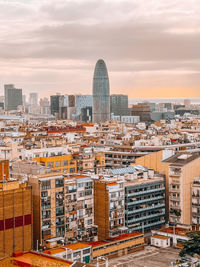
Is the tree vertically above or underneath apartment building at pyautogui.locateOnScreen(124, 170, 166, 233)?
underneath

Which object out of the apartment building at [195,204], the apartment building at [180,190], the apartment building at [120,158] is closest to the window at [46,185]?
the apartment building at [180,190]

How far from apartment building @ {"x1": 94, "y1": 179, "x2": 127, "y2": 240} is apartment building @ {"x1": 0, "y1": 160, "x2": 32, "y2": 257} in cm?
996

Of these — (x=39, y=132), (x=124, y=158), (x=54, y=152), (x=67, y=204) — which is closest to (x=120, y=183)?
(x=67, y=204)

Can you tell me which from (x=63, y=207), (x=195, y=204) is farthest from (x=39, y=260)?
(x=195, y=204)

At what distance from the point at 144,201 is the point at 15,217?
1850cm

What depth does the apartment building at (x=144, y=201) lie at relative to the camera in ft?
195

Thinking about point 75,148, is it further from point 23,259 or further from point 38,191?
point 23,259

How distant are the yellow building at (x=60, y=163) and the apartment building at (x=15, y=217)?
23.1m

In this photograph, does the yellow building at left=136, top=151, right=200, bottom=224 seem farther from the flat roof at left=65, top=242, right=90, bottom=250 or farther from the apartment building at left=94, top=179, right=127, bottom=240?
the flat roof at left=65, top=242, right=90, bottom=250

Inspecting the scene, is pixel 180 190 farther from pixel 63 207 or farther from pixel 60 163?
pixel 60 163

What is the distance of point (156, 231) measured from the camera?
196 feet

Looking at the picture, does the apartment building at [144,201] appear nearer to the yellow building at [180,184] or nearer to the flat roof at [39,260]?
the yellow building at [180,184]

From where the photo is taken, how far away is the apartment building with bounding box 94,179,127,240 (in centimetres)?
5609

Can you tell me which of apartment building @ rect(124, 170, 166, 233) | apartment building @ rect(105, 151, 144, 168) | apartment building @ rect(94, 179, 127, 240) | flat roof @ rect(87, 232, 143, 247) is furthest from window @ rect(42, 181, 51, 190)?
apartment building @ rect(105, 151, 144, 168)
